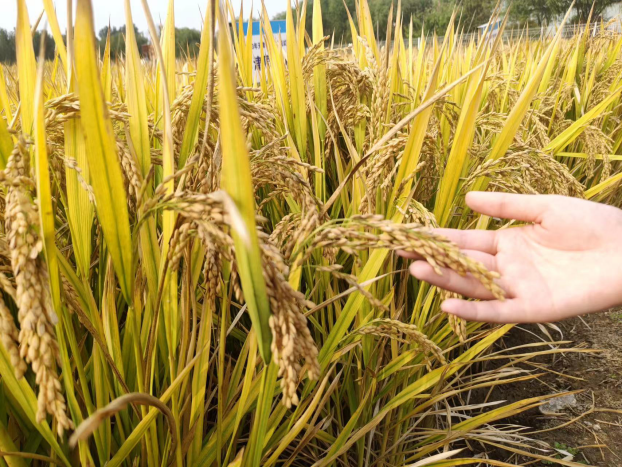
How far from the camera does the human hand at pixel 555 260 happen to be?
1.04 meters

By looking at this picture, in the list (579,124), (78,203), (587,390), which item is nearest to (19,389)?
(78,203)

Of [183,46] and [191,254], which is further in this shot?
[183,46]

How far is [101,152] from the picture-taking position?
0.60 m

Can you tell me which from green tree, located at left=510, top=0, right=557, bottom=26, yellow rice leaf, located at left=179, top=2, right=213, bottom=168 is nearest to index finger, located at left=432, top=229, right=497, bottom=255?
yellow rice leaf, located at left=179, top=2, right=213, bottom=168

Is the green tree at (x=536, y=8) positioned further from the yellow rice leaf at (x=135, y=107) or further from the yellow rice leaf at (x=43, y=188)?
the yellow rice leaf at (x=43, y=188)

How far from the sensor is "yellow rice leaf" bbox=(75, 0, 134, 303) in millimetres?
562

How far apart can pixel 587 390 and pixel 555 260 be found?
1370 millimetres

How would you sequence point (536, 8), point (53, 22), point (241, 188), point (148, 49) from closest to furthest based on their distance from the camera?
point (241, 188) → point (53, 22) → point (148, 49) → point (536, 8)

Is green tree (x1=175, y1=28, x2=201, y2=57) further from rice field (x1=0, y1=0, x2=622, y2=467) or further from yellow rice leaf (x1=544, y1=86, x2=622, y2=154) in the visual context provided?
yellow rice leaf (x1=544, y1=86, x2=622, y2=154)

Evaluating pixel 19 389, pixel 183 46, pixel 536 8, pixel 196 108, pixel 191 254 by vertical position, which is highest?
pixel 536 8

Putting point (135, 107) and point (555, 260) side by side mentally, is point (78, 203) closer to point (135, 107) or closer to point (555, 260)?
point (135, 107)

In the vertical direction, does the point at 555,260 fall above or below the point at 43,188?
below

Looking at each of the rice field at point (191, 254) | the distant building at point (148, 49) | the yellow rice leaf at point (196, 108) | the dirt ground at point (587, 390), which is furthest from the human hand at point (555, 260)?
the distant building at point (148, 49)

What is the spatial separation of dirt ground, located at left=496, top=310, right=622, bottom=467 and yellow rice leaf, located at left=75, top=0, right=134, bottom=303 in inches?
70.9
